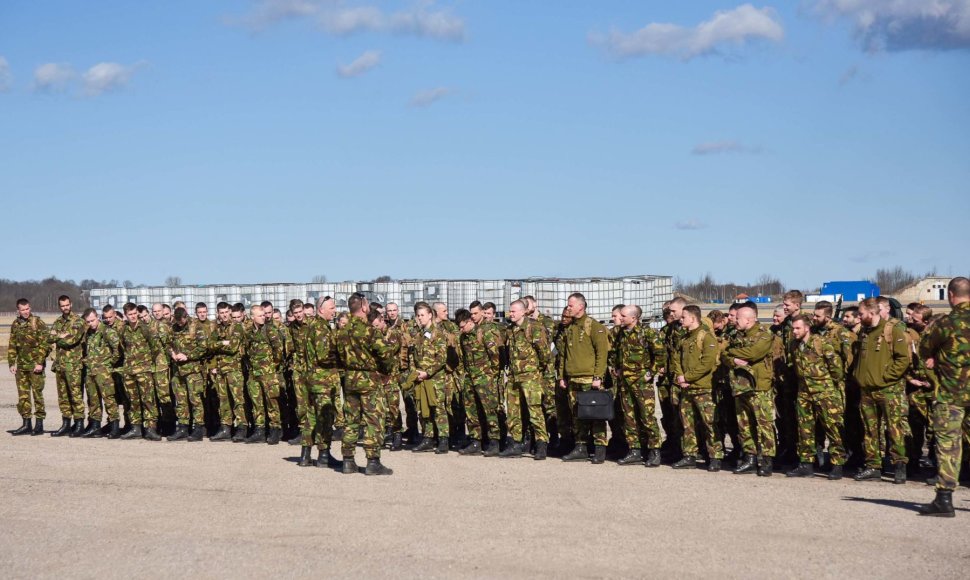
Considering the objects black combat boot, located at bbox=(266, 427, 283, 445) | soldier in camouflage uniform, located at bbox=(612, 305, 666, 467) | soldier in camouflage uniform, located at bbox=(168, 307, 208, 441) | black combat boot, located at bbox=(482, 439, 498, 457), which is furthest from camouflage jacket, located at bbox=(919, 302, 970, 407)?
soldier in camouflage uniform, located at bbox=(168, 307, 208, 441)

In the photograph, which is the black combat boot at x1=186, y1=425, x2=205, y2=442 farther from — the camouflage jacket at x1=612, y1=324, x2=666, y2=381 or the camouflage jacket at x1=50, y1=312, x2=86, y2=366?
the camouflage jacket at x1=612, y1=324, x2=666, y2=381

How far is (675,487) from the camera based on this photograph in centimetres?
1014

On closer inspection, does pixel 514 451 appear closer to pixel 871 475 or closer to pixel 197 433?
pixel 871 475

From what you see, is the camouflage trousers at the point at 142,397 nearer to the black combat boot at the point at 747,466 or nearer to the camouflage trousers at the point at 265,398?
the camouflage trousers at the point at 265,398

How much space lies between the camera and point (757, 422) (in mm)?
10852

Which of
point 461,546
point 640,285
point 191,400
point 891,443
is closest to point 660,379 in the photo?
point 891,443

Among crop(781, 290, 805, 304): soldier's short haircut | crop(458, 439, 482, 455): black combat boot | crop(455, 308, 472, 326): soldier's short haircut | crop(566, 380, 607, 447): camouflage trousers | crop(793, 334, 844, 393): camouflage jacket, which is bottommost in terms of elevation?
crop(458, 439, 482, 455): black combat boot

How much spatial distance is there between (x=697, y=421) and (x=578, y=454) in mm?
1536

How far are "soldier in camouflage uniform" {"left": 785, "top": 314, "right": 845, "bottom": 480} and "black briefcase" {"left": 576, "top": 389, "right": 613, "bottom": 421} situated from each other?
80.2 inches

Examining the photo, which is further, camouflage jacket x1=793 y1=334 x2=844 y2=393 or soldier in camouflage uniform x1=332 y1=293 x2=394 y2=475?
soldier in camouflage uniform x1=332 y1=293 x2=394 y2=475

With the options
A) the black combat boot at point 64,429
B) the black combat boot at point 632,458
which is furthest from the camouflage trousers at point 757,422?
the black combat boot at point 64,429

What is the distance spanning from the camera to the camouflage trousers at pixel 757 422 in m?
10.8

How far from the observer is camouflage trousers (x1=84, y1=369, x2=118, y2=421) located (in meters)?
14.5

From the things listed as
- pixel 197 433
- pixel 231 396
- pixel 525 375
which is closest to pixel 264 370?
pixel 231 396
